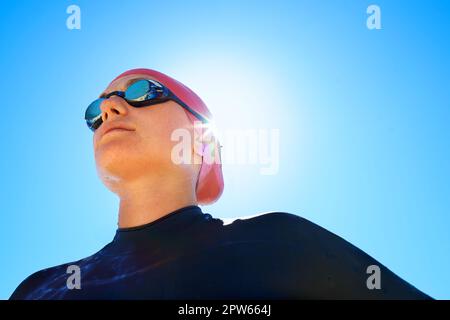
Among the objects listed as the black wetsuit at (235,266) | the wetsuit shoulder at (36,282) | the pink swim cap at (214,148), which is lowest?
the wetsuit shoulder at (36,282)

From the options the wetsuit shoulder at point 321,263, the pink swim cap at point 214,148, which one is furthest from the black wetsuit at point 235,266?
the pink swim cap at point 214,148

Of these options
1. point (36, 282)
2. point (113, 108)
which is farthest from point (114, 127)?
point (36, 282)

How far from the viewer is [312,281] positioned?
3.72 metres

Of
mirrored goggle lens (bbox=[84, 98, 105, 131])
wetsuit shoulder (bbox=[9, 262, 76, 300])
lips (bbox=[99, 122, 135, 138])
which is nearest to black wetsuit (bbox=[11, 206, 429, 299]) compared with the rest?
wetsuit shoulder (bbox=[9, 262, 76, 300])

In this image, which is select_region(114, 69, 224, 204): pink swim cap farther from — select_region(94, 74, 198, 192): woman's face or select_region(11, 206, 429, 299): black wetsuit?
select_region(11, 206, 429, 299): black wetsuit

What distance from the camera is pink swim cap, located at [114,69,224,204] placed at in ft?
17.3

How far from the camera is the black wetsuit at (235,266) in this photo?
362 cm

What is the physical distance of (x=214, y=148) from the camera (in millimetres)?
5441

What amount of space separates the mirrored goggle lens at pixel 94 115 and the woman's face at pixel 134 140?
12cm

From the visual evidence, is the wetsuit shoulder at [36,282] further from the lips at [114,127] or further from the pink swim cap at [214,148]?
the pink swim cap at [214,148]

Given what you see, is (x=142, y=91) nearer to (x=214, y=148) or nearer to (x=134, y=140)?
(x=134, y=140)

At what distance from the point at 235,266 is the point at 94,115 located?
7.41 feet

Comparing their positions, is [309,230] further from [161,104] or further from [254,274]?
[161,104]
